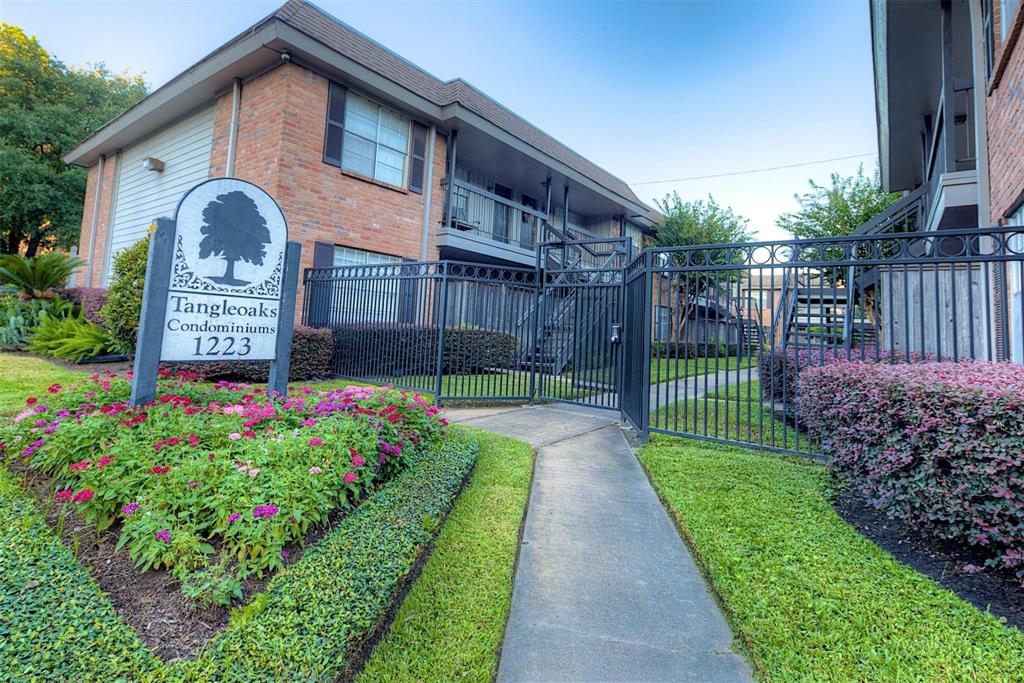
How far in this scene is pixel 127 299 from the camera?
23.6 ft

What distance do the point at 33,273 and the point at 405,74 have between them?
30.6 ft

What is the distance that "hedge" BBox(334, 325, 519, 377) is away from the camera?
7676mm

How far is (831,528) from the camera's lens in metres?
2.93

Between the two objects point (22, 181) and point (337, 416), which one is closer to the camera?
point (337, 416)

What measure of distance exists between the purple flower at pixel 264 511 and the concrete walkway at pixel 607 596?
1.19 metres

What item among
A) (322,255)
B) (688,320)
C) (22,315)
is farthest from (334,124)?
(688,320)

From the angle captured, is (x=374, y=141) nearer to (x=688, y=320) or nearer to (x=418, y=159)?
(x=418, y=159)

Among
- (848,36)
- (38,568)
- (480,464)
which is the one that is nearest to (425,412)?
(480,464)

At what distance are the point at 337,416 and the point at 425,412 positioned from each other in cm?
89

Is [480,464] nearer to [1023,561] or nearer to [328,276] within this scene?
[1023,561]

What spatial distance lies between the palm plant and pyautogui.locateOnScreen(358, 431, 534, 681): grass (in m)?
12.2

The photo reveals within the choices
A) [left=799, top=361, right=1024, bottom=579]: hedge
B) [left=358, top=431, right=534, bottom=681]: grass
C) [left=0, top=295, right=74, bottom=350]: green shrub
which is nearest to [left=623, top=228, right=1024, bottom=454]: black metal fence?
[left=799, top=361, right=1024, bottom=579]: hedge

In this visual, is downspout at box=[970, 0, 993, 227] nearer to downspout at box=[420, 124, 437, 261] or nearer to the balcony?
the balcony

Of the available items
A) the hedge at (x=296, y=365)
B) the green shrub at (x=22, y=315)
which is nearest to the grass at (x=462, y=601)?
the hedge at (x=296, y=365)
